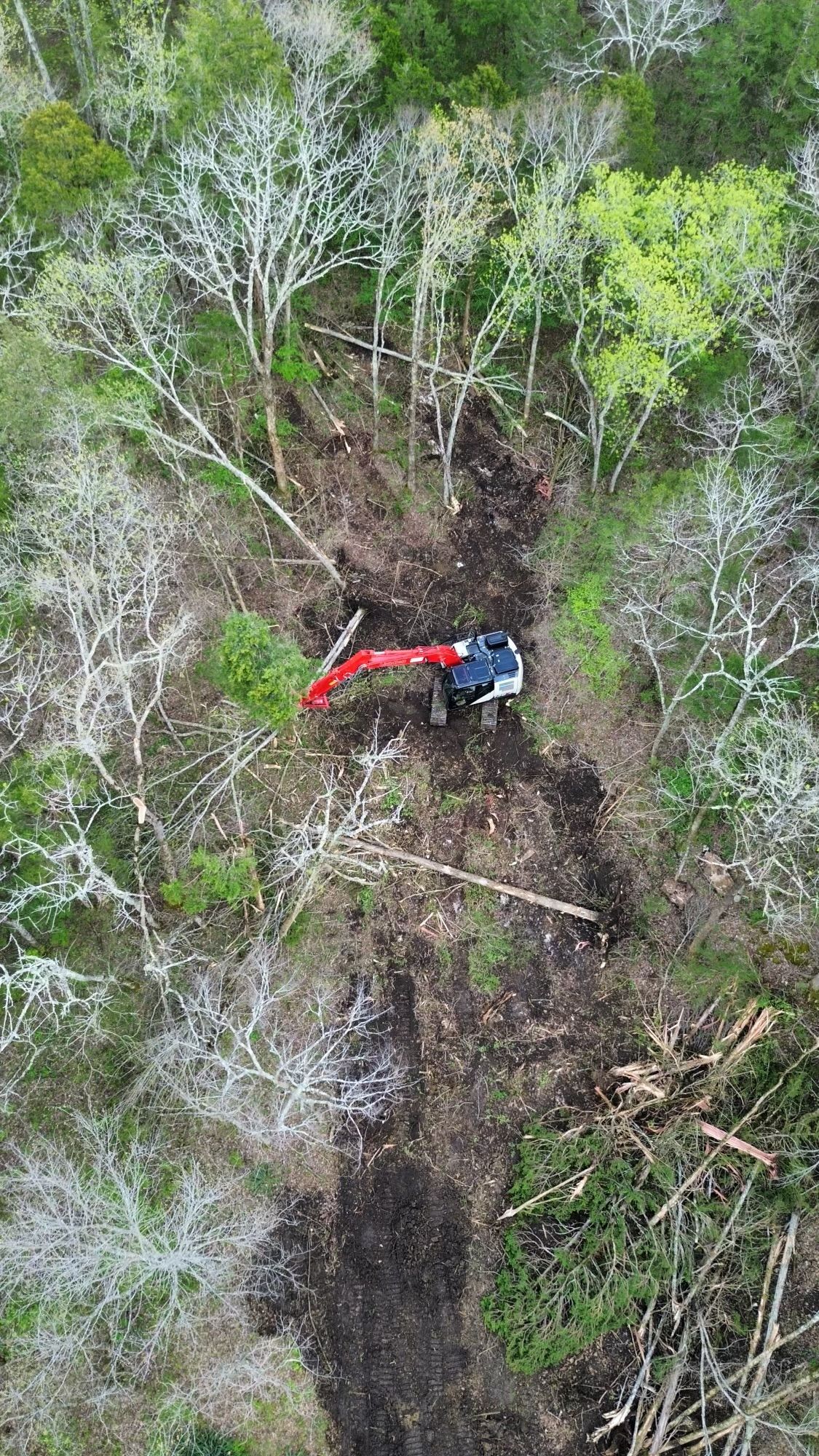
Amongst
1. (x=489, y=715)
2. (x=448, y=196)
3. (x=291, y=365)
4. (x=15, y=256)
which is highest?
(x=448, y=196)

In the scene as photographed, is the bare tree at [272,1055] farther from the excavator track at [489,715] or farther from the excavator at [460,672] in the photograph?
the excavator track at [489,715]

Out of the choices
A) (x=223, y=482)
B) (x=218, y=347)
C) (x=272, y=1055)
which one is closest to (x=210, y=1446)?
(x=272, y=1055)

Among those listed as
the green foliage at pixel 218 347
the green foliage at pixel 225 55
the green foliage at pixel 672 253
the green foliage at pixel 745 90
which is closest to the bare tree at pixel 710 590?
the green foliage at pixel 672 253

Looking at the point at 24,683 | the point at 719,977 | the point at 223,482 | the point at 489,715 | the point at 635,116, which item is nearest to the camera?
the point at 24,683

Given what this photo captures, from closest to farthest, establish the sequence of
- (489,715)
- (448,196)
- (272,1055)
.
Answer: (272,1055) → (448,196) → (489,715)

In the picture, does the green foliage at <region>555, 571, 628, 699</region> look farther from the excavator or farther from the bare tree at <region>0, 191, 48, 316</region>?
the bare tree at <region>0, 191, 48, 316</region>

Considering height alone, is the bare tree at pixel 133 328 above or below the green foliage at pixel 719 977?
above

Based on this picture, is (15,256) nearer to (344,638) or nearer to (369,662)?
(344,638)
